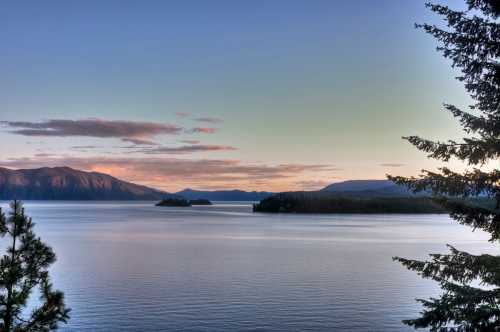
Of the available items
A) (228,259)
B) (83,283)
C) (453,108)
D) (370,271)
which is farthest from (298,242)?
(453,108)

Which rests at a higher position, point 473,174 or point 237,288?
point 473,174

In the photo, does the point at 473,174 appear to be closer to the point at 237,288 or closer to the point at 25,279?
the point at 25,279

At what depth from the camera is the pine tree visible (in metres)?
17.8

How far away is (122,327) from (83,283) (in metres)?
19.0

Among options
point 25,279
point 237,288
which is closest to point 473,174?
point 25,279

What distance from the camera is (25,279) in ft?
60.4

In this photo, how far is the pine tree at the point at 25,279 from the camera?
1780 centimetres

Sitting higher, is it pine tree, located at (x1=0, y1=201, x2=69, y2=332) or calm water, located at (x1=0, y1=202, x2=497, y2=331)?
pine tree, located at (x1=0, y1=201, x2=69, y2=332)

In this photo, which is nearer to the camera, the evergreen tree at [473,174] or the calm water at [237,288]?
the evergreen tree at [473,174]

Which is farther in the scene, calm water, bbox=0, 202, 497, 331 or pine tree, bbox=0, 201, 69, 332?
calm water, bbox=0, 202, 497, 331

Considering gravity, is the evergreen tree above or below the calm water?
above

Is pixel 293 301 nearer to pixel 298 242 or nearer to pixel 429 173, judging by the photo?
pixel 429 173

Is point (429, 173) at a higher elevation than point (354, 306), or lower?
higher

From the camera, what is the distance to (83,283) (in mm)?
51875
